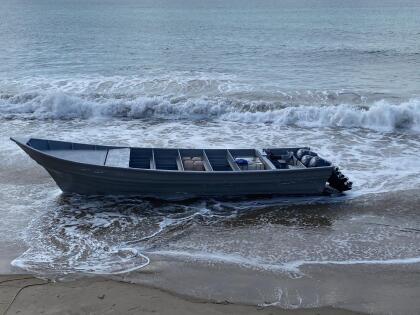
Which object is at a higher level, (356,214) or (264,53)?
(264,53)

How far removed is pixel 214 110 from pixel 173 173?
10.1 meters

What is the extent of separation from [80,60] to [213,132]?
1857cm

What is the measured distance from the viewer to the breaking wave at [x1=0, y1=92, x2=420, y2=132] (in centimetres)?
1986

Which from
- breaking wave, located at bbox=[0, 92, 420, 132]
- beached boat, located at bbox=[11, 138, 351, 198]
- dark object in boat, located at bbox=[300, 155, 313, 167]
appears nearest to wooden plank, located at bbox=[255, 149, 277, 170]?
beached boat, located at bbox=[11, 138, 351, 198]

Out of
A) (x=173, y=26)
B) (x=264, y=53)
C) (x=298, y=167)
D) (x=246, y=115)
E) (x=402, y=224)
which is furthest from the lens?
(x=173, y=26)

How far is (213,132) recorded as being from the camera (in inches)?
732

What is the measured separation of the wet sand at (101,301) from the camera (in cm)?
766

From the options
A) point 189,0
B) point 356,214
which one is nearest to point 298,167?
point 356,214

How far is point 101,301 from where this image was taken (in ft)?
25.9

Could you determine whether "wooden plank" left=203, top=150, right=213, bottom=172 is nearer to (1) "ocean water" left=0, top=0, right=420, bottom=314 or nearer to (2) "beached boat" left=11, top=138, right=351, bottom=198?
(2) "beached boat" left=11, top=138, right=351, bottom=198

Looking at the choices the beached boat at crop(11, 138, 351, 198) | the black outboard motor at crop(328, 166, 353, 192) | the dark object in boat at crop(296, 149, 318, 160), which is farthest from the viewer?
the dark object in boat at crop(296, 149, 318, 160)

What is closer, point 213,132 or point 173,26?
point 213,132

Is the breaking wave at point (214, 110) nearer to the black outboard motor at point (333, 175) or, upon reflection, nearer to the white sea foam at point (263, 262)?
the black outboard motor at point (333, 175)

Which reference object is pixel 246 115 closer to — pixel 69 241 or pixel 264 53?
pixel 69 241
